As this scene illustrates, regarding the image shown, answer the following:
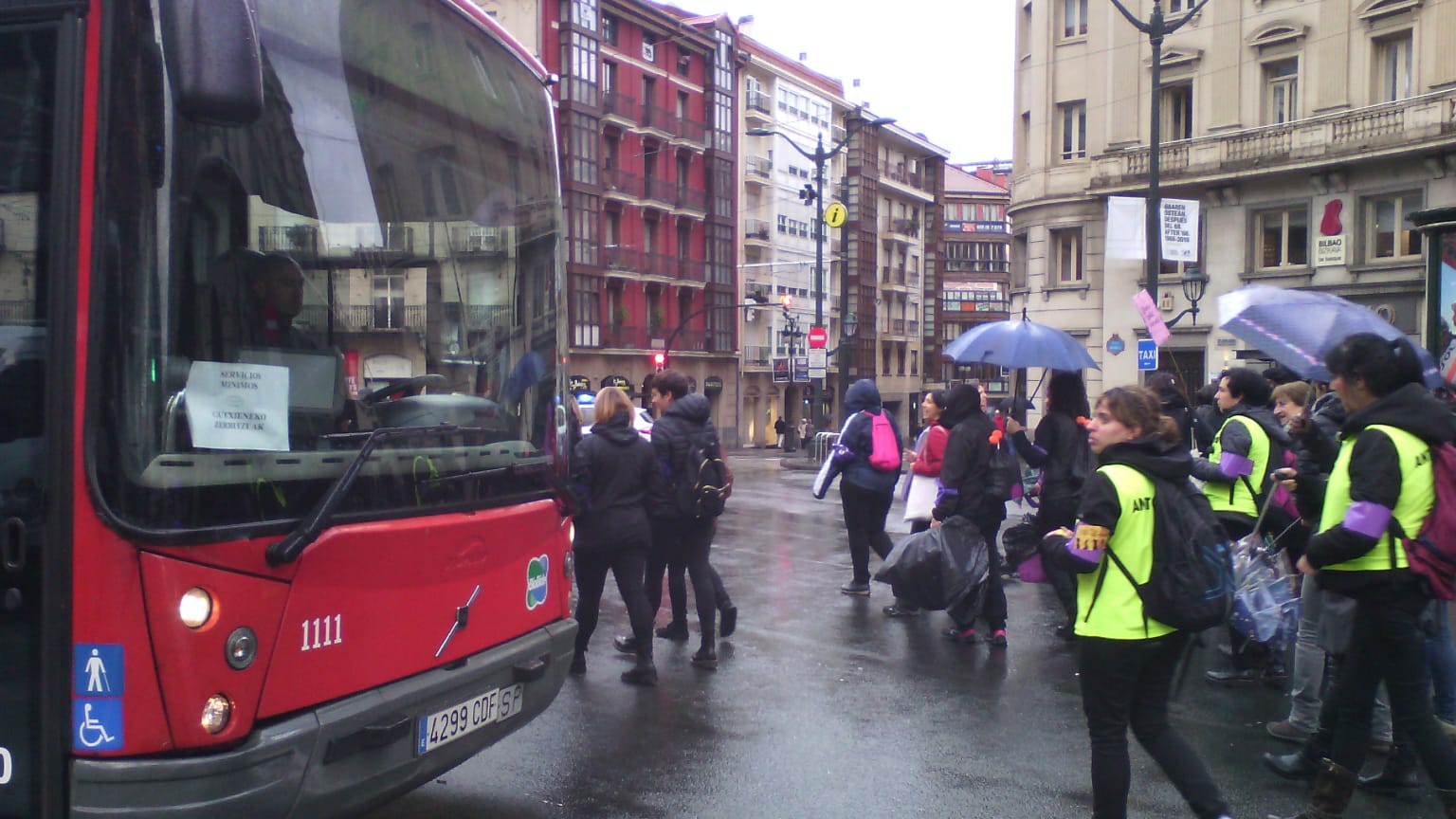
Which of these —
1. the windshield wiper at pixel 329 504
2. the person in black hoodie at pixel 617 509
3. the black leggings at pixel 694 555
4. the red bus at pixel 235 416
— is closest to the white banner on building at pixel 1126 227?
the black leggings at pixel 694 555

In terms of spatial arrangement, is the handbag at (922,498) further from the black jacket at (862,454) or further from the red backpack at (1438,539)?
the red backpack at (1438,539)

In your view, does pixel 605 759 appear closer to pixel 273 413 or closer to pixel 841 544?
pixel 273 413

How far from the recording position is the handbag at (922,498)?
959 centimetres

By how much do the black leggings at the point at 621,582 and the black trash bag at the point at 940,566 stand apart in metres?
1.79

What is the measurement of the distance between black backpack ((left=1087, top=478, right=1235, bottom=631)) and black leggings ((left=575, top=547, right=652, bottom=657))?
10.3 feet

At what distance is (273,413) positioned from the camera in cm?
351

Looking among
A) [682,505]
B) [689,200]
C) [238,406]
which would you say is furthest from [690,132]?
[238,406]

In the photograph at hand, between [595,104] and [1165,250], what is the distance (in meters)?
38.9

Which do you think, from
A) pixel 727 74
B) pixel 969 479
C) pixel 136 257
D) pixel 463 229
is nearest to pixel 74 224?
pixel 136 257

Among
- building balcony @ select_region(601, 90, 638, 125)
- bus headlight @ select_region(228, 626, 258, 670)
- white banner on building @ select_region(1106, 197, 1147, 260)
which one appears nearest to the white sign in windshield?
bus headlight @ select_region(228, 626, 258, 670)

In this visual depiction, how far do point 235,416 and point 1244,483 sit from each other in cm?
565

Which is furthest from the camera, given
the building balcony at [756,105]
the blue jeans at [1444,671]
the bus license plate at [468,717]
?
the building balcony at [756,105]

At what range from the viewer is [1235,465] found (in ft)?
22.3

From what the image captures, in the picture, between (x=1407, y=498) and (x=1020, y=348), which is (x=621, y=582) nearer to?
(x=1020, y=348)
